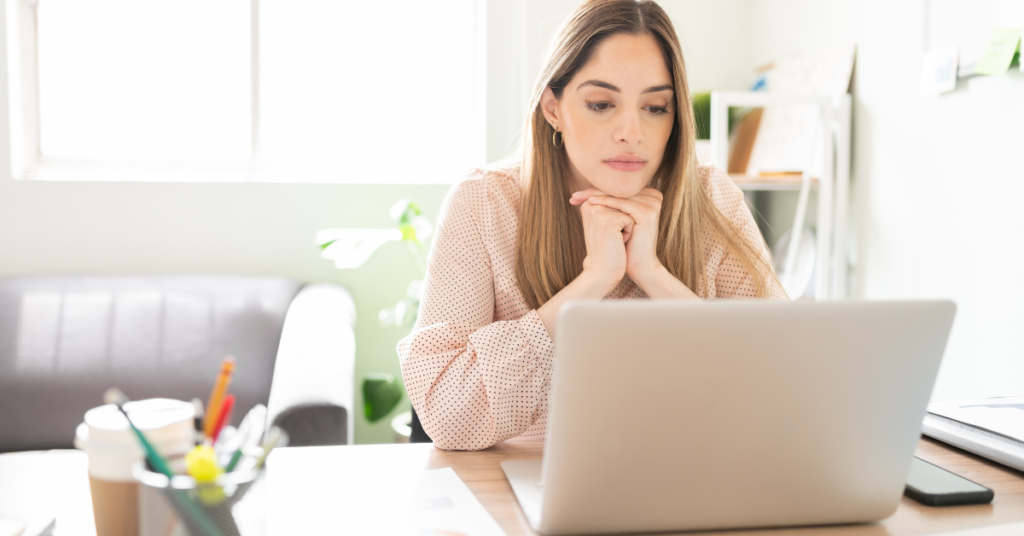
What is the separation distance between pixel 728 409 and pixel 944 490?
294 millimetres

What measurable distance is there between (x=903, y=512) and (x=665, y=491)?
25 centimetres

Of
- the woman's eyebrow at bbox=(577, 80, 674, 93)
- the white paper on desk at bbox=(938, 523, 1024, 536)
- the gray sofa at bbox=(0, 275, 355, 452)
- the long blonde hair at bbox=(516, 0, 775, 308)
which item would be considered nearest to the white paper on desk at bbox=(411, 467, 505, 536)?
the white paper on desk at bbox=(938, 523, 1024, 536)

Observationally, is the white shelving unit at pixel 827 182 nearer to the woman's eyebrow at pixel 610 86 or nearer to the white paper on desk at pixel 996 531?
the woman's eyebrow at pixel 610 86

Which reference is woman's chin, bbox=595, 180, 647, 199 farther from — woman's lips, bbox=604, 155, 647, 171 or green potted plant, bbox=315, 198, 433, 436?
green potted plant, bbox=315, 198, 433, 436

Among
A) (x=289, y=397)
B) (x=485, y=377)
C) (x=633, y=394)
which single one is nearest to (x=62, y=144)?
(x=289, y=397)

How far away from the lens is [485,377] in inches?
36.4

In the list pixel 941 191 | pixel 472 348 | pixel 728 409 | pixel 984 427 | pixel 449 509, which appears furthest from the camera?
pixel 941 191

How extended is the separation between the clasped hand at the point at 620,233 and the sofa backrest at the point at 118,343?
46.7 inches

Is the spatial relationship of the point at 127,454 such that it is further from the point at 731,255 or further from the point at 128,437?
the point at 731,255

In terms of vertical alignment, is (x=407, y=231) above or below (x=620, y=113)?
below

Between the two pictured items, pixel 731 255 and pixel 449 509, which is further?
pixel 731 255

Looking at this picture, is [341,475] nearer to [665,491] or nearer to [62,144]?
[665,491]

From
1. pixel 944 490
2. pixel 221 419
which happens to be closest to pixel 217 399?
pixel 221 419

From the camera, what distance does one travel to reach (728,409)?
0.52 metres
